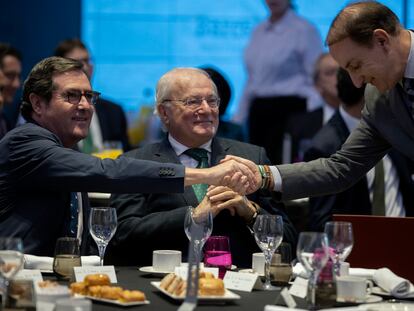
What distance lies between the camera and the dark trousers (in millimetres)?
7434

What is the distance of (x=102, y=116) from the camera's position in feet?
22.3

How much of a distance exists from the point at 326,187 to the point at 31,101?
1325 mm

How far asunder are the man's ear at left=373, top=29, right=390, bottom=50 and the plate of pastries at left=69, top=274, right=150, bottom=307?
1.42 metres

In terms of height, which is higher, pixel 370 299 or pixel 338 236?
pixel 338 236

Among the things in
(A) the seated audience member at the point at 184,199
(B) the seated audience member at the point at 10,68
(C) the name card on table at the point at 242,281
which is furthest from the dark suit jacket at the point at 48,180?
(B) the seated audience member at the point at 10,68

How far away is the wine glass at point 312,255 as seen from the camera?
2482 millimetres

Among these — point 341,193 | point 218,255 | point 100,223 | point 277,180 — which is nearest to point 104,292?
point 100,223

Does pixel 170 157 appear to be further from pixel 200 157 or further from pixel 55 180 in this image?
pixel 55 180

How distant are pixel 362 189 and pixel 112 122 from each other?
2.53 metres

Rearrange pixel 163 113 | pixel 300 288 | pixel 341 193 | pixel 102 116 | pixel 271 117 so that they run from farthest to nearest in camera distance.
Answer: pixel 271 117 → pixel 102 116 → pixel 341 193 → pixel 163 113 → pixel 300 288

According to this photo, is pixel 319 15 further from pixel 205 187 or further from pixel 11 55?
pixel 205 187

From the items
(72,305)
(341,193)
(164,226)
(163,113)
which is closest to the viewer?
(72,305)

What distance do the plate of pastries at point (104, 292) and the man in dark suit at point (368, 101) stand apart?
4.09 ft

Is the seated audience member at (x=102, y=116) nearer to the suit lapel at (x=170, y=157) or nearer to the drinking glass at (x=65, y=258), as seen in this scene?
the suit lapel at (x=170, y=157)
